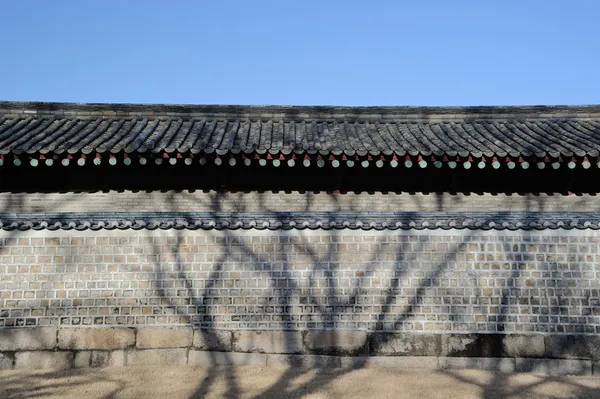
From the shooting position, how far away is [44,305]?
6.14 m

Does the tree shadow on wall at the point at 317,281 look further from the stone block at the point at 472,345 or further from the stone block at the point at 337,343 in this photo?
the stone block at the point at 472,345

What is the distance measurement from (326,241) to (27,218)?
3.51 m

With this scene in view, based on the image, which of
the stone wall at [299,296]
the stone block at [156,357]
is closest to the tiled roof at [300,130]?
the stone wall at [299,296]

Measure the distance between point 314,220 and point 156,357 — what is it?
238 centimetres

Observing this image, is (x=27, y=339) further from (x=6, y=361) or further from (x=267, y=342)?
(x=267, y=342)

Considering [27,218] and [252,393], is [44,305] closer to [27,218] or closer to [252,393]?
[27,218]

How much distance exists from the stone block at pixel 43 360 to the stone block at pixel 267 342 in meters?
1.90

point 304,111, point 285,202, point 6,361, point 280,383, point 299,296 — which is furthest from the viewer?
point 304,111

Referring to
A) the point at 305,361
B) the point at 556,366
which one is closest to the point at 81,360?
the point at 305,361

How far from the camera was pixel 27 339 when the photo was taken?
605 cm

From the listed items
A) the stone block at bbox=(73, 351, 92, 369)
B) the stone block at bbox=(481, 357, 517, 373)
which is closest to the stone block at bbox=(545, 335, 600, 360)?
the stone block at bbox=(481, 357, 517, 373)

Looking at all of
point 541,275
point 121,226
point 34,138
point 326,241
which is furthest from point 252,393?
point 34,138

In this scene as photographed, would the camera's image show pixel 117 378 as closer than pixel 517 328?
Yes

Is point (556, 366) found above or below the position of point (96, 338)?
below
